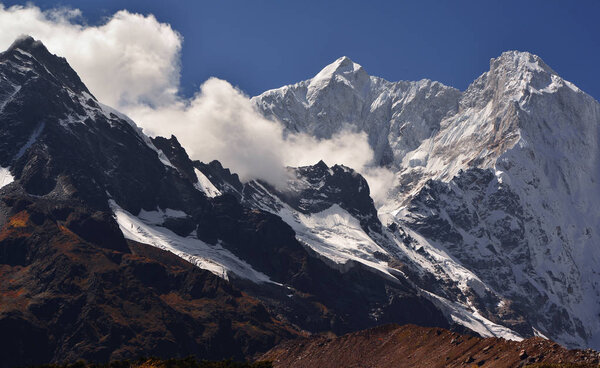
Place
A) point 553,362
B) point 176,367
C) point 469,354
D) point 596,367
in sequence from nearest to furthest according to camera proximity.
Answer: point 596,367 < point 553,362 < point 176,367 < point 469,354

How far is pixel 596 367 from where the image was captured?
476ft

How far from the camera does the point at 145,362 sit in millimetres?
184500

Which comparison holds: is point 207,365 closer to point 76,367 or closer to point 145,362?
point 145,362

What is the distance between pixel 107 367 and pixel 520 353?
7447 cm

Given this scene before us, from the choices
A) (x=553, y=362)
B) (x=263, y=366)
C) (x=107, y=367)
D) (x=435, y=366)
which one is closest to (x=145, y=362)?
(x=107, y=367)

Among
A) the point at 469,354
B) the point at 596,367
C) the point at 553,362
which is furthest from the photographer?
the point at 469,354

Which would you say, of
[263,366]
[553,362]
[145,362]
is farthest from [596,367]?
[145,362]

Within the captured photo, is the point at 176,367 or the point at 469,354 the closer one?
the point at 176,367

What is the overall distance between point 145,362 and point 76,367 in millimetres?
12787

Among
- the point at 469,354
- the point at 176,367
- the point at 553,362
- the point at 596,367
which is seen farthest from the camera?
the point at 469,354

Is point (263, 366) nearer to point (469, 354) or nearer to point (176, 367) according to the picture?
point (176, 367)

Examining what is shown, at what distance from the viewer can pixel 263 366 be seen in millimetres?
186125

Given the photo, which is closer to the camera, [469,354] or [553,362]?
[553,362]

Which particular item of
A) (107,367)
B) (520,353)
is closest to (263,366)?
(107,367)
